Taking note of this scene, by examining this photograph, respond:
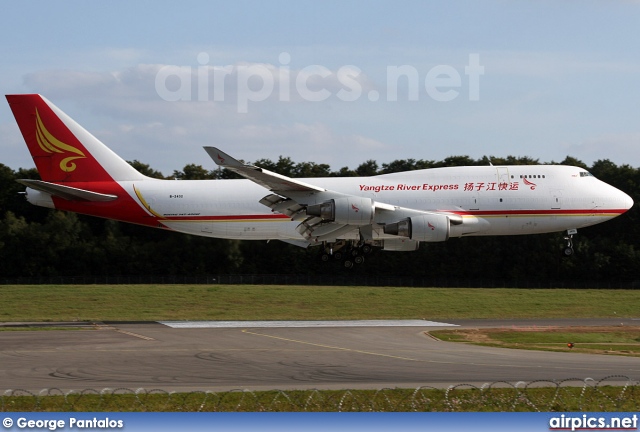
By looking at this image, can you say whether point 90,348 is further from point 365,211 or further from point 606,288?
point 606,288

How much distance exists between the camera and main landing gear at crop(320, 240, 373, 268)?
50688mm

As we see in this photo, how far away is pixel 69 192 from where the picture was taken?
4991cm

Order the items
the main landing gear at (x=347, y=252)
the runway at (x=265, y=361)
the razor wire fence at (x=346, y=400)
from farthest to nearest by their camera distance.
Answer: the main landing gear at (x=347, y=252)
the runway at (x=265, y=361)
the razor wire fence at (x=346, y=400)

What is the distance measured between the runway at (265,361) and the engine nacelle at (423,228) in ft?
19.0

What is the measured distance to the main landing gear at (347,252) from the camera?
50688 millimetres

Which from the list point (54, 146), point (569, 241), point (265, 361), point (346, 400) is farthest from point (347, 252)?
point (346, 400)

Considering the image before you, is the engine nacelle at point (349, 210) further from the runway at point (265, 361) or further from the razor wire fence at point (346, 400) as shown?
the razor wire fence at point (346, 400)

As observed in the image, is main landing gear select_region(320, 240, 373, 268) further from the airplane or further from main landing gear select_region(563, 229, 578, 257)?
main landing gear select_region(563, 229, 578, 257)

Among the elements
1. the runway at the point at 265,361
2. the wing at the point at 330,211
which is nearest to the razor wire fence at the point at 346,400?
the runway at the point at 265,361

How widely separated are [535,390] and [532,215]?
24.8m

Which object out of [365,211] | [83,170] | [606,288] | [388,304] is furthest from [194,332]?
[606,288]

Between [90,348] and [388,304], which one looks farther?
[388,304]

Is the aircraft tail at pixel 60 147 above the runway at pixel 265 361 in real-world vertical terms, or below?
above

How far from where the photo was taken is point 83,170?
52.8 metres
